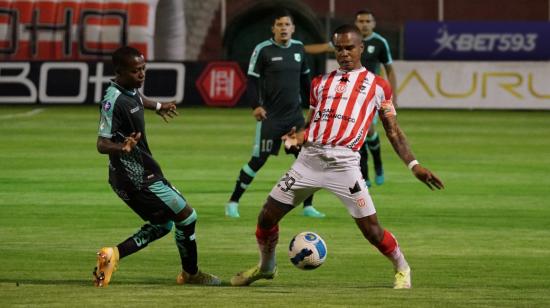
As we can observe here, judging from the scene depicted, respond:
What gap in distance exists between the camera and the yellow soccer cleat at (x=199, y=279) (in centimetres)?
1055

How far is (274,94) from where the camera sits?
15625 millimetres

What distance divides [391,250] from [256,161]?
5411 millimetres

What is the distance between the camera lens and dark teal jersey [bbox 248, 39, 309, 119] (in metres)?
15.6

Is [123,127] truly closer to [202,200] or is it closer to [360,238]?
[360,238]

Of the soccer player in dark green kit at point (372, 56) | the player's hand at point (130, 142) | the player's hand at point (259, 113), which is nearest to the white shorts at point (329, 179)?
the player's hand at point (130, 142)

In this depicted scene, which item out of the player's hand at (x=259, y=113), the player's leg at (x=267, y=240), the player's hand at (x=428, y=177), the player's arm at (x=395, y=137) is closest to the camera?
the player's hand at (x=428, y=177)

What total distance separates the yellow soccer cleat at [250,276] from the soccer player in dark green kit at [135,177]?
16cm

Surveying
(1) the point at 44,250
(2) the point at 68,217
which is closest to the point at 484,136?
(2) the point at 68,217

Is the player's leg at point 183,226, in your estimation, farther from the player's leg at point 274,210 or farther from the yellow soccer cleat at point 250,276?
the player's leg at point 274,210

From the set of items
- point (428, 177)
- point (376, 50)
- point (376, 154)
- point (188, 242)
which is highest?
point (376, 50)

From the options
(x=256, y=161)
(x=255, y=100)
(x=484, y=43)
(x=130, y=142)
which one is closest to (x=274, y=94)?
(x=255, y=100)

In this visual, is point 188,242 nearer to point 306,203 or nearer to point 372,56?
point 306,203

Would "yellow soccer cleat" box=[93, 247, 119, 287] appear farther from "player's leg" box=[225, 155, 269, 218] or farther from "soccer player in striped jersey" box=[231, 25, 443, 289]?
"player's leg" box=[225, 155, 269, 218]

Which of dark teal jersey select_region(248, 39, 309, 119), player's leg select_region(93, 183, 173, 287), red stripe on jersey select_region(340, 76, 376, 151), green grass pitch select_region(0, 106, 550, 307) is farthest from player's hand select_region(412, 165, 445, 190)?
dark teal jersey select_region(248, 39, 309, 119)
